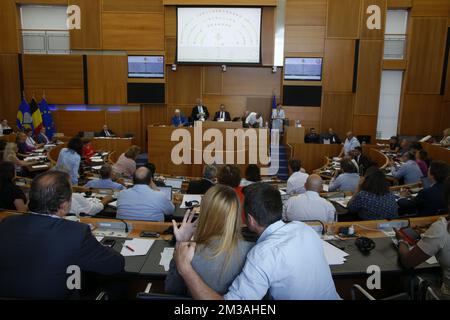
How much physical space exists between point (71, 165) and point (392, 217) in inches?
180

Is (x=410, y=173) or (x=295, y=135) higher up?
(x=295, y=135)

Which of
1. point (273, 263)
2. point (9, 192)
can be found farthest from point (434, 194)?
point (9, 192)

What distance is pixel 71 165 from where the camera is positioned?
552 cm

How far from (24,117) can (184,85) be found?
5.02 metres

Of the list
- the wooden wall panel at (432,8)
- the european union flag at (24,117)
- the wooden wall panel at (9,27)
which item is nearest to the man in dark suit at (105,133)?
the european union flag at (24,117)

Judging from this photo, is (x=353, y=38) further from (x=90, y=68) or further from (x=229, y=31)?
(x=90, y=68)

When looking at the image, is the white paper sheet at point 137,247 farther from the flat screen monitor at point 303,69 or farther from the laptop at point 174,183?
the flat screen monitor at point 303,69

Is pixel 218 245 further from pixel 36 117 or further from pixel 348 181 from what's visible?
pixel 36 117

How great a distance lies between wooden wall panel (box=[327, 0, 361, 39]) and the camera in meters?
11.2

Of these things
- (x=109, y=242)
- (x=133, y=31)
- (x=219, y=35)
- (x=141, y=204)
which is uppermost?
(x=133, y=31)

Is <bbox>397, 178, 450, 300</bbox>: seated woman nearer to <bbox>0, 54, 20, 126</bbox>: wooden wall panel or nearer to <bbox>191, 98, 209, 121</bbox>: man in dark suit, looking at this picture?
<bbox>191, 98, 209, 121</bbox>: man in dark suit

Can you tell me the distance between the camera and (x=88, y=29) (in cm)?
1142

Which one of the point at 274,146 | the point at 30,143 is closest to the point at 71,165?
the point at 30,143

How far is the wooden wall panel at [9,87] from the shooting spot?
11578 millimetres
